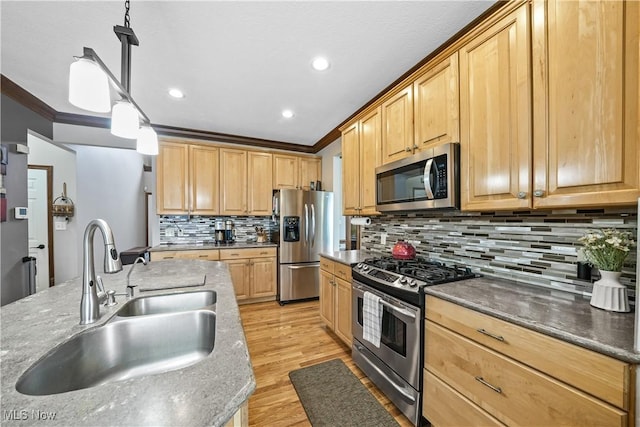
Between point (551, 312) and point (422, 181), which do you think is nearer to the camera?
point (551, 312)

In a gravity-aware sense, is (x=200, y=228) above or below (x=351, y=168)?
below

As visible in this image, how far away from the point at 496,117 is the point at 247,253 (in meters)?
3.39

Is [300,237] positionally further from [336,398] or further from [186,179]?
[336,398]

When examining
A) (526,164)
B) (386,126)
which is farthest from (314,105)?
(526,164)

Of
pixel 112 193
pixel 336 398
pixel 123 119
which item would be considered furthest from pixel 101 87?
pixel 112 193

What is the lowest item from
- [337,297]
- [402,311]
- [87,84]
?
[337,297]

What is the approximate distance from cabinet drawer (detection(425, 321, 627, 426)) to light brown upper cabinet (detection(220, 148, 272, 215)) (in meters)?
3.28

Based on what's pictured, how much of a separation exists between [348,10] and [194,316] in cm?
202

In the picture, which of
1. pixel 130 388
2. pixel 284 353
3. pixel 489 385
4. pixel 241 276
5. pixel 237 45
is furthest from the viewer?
pixel 241 276

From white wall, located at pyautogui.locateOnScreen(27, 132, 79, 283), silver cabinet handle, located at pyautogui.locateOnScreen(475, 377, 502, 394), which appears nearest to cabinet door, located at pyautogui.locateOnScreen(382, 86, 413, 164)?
silver cabinet handle, located at pyautogui.locateOnScreen(475, 377, 502, 394)

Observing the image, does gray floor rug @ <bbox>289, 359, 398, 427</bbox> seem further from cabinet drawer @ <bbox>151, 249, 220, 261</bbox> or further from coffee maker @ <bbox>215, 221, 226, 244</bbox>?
coffee maker @ <bbox>215, 221, 226, 244</bbox>

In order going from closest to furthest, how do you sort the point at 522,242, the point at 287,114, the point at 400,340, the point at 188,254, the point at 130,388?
the point at 130,388
the point at 522,242
the point at 400,340
the point at 287,114
the point at 188,254

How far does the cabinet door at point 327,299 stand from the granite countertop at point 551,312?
1.38m

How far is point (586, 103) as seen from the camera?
3.54ft
